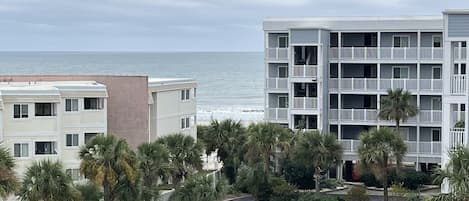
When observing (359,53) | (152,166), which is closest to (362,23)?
(359,53)

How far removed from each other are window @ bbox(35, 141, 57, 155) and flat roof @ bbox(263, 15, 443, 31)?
17.8 metres

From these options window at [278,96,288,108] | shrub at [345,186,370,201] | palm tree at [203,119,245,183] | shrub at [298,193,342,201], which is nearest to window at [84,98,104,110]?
palm tree at [203,119,245,183]

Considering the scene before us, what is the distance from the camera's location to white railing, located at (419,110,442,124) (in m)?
57.1

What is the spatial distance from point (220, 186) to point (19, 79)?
836 inches

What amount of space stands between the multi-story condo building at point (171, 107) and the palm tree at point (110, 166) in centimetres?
1836

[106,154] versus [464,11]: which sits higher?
[464,11]

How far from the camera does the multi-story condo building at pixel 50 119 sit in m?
46.7

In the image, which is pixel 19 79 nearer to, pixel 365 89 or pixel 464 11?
pixel 365 89

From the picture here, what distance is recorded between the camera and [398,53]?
57875mm

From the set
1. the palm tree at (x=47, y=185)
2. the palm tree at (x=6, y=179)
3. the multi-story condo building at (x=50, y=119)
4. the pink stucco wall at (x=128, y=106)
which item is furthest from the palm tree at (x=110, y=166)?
the pink stucco wall at (x=128, y=106)

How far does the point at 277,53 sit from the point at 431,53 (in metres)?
9.72

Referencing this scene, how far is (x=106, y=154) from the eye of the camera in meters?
35.8

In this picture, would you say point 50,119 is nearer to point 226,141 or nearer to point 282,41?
point 226,141

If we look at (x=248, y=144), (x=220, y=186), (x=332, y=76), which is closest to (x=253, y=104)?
(x=332, y=76)
